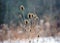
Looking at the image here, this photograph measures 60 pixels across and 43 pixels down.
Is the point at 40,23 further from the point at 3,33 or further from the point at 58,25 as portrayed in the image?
the point at 3,33

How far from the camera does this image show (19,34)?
1.72 metres

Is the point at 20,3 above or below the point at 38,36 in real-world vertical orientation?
above

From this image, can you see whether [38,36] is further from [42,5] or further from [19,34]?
[42,5]

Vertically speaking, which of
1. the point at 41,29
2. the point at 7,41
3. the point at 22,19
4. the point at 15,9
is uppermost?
the point at 15,9

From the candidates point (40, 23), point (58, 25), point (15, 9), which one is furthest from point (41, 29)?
point (15, 9)

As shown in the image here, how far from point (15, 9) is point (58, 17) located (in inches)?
18.8

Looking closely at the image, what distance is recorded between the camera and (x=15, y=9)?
175 centimetres

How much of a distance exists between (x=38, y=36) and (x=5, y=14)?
428 millimetres

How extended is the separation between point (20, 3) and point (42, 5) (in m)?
0.24

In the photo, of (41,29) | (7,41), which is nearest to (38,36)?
(41,29)

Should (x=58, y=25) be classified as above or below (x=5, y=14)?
below

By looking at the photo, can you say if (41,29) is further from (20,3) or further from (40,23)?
(20,3)

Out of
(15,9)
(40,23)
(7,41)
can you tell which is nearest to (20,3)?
(15,9)

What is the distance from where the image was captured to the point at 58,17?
176 cm
